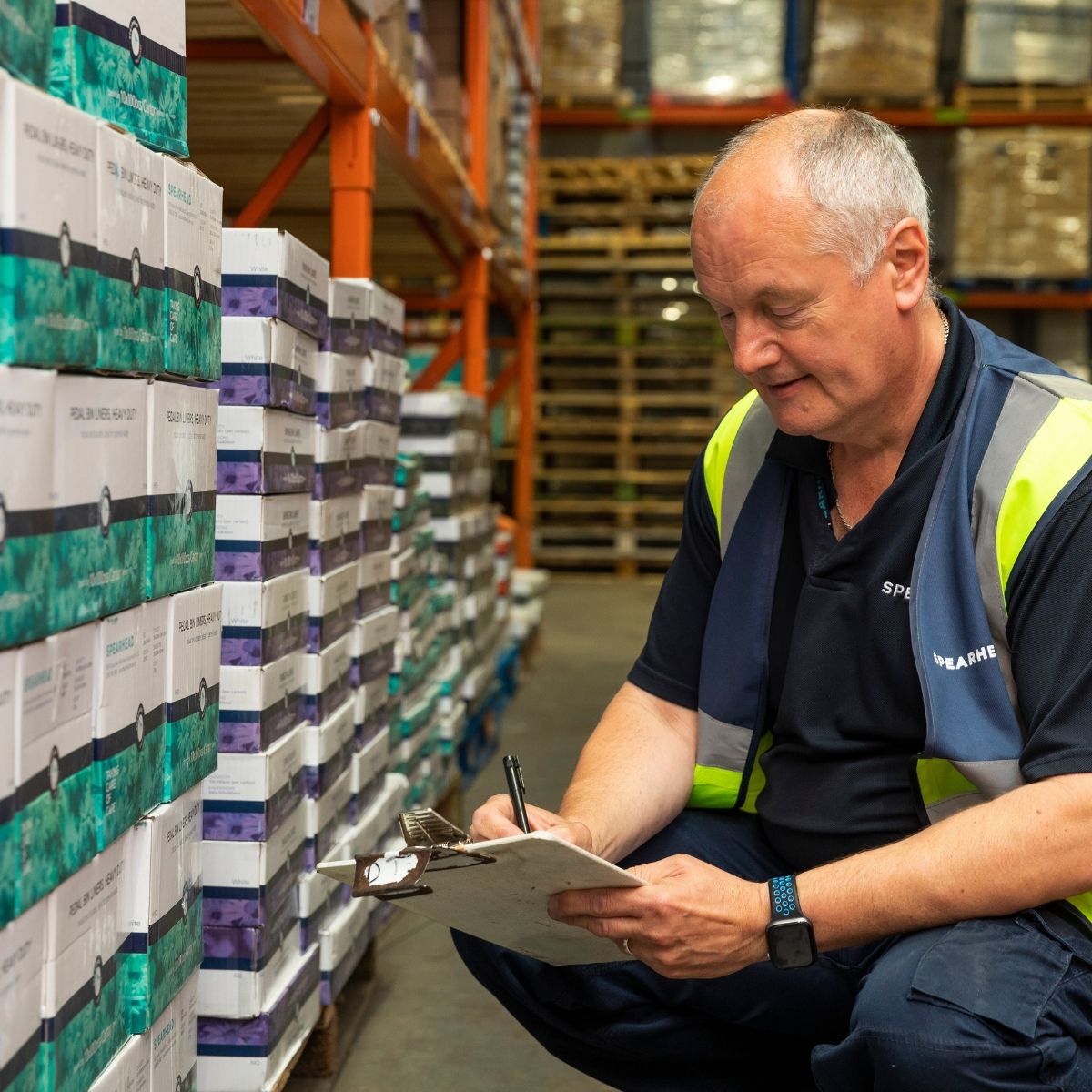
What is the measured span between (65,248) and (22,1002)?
2.59 feet

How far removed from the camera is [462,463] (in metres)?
5.17

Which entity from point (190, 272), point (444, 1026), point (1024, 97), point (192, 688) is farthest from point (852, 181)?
point (1024, 97)

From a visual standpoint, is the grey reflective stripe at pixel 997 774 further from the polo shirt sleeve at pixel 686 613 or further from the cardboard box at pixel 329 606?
the cardboard box at pixel 329 606

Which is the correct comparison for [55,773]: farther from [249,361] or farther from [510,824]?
[249,361]

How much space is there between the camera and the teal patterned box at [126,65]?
1.54 metres

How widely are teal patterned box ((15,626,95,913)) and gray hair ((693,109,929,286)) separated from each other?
1159mm

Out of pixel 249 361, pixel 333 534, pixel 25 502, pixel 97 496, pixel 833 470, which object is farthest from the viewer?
pixel 333 534

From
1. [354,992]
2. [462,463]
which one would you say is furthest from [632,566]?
[354,992]

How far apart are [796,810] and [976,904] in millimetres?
422

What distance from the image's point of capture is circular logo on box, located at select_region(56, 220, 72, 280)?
1.45 m

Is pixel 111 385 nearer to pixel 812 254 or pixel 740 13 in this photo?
Result: pixel 812 254

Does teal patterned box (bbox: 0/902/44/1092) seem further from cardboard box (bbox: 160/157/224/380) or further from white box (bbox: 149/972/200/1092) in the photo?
cardboard box (bbox: 160/157/224/380)

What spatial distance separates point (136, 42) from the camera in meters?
1.70

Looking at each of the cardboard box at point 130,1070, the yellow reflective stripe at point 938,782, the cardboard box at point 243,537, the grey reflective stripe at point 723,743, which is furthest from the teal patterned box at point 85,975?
the yellow reflective stripe at point 938,782
